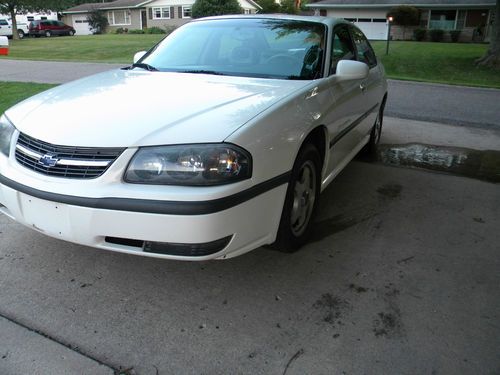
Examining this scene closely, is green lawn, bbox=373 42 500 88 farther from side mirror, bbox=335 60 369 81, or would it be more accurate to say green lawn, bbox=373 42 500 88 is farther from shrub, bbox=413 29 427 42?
shrub, bbox=413 29 427 42

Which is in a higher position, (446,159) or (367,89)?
(367,89)

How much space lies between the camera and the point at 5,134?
2.90m

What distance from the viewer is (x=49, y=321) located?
255cm

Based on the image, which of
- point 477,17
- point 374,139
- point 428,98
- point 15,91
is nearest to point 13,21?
point 15,91

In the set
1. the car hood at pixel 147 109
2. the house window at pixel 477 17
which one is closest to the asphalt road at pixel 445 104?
the car hood at pixel 147 109

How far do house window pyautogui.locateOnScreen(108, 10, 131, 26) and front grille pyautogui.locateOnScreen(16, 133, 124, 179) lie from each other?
164 feet

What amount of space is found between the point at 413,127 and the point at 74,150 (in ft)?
19.8

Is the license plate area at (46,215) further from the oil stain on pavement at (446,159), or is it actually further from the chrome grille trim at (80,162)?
the oil stain on pavement at (446,159)

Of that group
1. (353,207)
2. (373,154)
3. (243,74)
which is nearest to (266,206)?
(243,74)

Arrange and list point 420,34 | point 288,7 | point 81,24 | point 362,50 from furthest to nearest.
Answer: point 81,24 < point 288,7 < point 420,34 < point 362,50

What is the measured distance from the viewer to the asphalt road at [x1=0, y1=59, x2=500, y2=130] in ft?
26.4

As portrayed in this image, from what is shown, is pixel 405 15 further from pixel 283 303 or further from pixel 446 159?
pixel 283 303

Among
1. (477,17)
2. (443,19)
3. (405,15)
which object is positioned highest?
(405,15)

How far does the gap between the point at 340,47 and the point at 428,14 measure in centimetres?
3234
